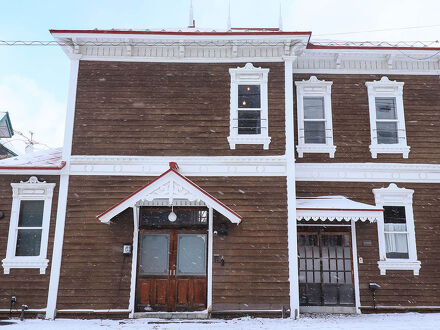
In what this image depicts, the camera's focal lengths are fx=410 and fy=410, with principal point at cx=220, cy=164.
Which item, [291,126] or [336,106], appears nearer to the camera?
[291,126]

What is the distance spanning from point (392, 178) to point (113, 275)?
27.3 feet

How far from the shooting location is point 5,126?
2200 cm

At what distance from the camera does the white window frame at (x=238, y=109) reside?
11.4m

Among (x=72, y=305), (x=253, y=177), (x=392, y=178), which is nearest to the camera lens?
(x=72, y=305)

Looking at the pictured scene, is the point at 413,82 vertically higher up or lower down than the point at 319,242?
higher up

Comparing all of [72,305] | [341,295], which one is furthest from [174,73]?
[341,295]

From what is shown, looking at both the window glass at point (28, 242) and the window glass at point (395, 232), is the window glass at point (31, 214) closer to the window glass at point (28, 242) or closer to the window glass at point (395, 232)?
the window glass at point (28, 242)

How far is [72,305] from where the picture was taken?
10.5m

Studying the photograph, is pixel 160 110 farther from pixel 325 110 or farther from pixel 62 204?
pixel 325 110

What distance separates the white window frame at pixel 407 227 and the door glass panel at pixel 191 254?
4.97 metres

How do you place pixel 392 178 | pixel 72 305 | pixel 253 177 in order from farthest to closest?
pixel 392 178, pixel 253 177, pixel 72 305

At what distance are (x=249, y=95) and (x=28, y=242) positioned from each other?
288 inches

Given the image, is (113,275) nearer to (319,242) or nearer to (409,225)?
(319,242)

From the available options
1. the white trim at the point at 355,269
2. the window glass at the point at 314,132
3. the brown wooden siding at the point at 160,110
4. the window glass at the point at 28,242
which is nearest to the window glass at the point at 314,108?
the window glass at the point at 314,132
